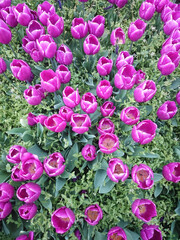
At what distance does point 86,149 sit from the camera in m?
1.20

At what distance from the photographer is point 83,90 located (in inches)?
63.3

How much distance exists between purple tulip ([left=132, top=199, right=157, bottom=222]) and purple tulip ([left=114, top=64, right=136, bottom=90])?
642mm

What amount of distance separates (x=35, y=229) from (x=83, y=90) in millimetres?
981

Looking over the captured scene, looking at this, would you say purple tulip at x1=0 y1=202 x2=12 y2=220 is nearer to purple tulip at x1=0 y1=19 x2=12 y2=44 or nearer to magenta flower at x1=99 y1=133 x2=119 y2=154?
magenta flower at x1=99 y1=133 x2=119 y2=154

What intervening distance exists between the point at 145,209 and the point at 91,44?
3.32 feet

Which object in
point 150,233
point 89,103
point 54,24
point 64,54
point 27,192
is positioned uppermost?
point 54,24

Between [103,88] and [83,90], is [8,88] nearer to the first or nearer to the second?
[83,90]

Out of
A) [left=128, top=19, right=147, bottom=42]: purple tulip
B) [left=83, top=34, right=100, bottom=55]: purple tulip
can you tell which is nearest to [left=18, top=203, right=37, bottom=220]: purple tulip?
[left=83, top=34, right=100, bottom=55]: purple tulip

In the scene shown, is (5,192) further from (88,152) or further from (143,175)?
(143,175)

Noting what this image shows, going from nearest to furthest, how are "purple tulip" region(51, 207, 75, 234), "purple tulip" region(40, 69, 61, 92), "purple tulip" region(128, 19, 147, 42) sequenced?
"purple tulip" region(51, 207, 75, 234) < "purple tulip" region(40, 69, 61, 92) < "purple tulip" region(128, 19, 147, 42)

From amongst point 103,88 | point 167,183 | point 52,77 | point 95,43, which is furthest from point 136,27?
point 167,183

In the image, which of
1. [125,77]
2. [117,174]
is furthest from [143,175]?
[125,77]

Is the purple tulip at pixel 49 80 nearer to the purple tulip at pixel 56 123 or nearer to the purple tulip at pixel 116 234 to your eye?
the purple tulip at pixel 56 123

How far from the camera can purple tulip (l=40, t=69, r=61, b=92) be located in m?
1.16
